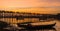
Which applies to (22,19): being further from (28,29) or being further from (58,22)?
(58,22)

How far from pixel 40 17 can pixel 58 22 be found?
0.13 metres

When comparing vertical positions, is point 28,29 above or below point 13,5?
below

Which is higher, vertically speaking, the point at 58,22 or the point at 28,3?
the point at 28,3

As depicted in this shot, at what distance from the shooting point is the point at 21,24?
1175mm

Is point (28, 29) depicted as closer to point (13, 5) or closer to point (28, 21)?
point (28, 21)

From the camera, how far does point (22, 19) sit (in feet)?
4.07

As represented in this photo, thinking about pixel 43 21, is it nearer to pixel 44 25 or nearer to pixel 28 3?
pixel 44 25

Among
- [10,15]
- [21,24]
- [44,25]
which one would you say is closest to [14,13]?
[10,15]

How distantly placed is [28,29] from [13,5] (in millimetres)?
260

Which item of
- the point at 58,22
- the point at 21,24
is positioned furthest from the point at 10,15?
the point at 58,22

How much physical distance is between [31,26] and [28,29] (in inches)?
1.1

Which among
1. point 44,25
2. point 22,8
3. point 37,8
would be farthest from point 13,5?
point 44,25

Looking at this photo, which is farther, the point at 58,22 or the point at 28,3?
the point at 28,3

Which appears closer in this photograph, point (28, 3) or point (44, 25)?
point (44, 25)
